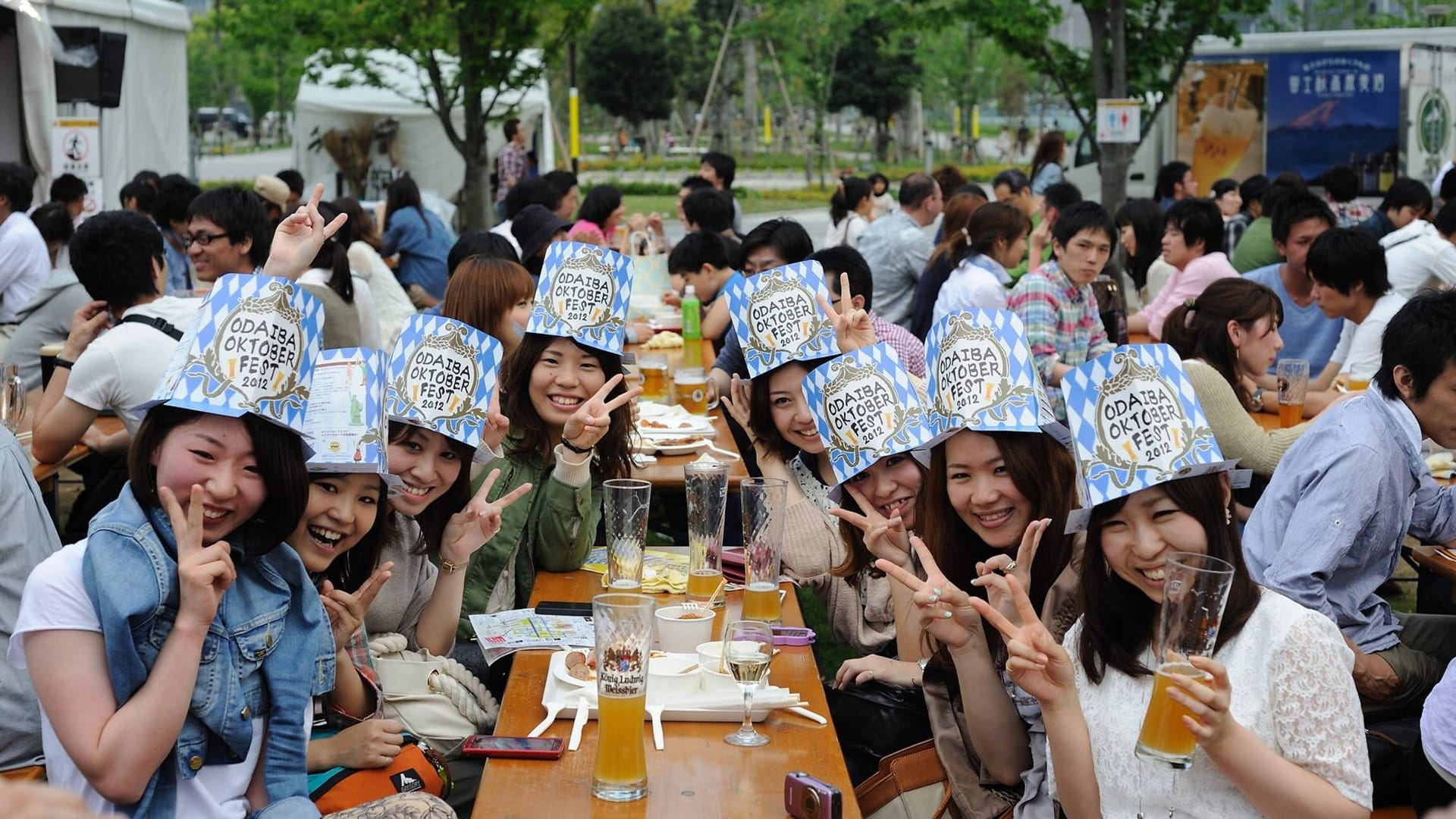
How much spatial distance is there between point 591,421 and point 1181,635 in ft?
7.02

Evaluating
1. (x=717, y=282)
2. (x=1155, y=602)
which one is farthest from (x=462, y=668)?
(x=717, y=282)

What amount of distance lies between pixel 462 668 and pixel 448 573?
26 cm

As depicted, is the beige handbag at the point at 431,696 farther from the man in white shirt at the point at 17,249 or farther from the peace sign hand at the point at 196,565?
the man in white shirt at the point at 17,249

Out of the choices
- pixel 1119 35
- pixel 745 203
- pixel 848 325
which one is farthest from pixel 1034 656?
pixel 745 203

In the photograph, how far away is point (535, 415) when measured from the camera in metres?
4.62

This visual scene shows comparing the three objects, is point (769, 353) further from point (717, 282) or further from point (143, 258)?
point (717, 282)

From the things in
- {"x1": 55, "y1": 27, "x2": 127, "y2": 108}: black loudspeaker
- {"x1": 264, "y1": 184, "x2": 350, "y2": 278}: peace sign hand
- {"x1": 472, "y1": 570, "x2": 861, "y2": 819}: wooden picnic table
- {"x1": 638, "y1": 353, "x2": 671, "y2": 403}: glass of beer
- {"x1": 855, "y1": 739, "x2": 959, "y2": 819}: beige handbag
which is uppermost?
{"x1": 55, "y1": 27, "x2": 127, "y2": 108}: black loudspeaker

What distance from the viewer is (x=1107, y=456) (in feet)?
8.95

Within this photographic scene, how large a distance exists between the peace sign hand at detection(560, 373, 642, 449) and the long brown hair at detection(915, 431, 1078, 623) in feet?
3.48

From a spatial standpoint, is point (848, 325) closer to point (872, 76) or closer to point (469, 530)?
point (469, 530)

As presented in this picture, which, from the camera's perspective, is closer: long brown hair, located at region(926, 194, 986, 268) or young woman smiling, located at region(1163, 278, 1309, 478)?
young woman smiling, located at region(1163, 278, 1309, 478)

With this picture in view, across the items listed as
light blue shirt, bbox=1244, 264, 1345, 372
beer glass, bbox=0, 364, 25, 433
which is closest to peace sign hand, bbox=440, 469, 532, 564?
beer glass, bbox=0, 364, 25, 433

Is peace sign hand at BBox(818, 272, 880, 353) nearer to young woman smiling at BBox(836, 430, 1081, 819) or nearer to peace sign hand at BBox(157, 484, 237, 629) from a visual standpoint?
young woman smiling at BBox(836, 430, 1081, 819)

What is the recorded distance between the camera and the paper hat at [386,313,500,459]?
366cm
